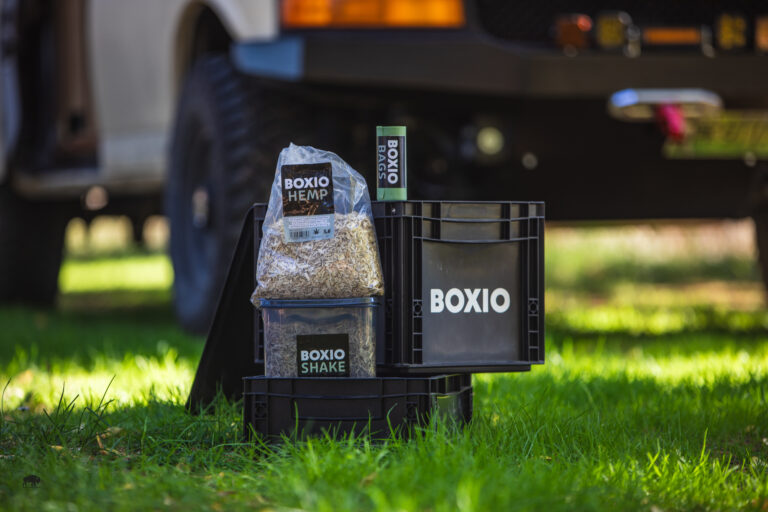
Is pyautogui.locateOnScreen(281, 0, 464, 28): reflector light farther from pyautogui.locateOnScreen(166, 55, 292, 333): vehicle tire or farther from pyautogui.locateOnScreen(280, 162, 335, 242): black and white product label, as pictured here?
pyautogui.locateOnScreen(280, 162, 335, 242): black and white product label

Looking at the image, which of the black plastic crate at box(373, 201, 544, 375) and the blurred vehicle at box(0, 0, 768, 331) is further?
the blurred vehicle at box(0, 0, 768, 331)

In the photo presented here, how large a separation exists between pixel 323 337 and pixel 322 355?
0.13 feet

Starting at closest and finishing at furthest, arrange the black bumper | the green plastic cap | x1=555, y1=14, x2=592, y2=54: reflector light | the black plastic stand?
1. the green plastic cap
2. the black plastic stand
3. the black bumper
4. x1=555, y1=14, x2=592, y2=54: reflector light

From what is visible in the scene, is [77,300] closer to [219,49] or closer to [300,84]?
[219,49]

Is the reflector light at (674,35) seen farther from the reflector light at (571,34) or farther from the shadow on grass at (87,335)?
the shadow on grass at (87,335)

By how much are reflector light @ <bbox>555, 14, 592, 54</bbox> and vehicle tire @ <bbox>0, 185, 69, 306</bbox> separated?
153 inches

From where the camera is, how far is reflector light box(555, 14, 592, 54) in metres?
3.98

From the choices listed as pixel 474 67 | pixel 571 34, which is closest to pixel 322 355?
pixel 474 67

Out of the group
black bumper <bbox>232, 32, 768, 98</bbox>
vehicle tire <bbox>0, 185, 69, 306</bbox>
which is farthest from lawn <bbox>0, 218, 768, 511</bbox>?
vehicle tire <bbox>0, 185, 69, 306</bbox>

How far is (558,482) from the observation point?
2.02m

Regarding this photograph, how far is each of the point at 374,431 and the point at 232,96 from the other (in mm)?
2200

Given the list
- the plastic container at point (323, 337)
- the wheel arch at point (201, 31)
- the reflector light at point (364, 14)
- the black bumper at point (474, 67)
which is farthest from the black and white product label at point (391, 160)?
the wheel arch at point (201, 31)

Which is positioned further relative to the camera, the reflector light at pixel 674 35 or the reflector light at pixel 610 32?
the reflector light at pixel 674 35

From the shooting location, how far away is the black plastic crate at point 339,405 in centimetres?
236
